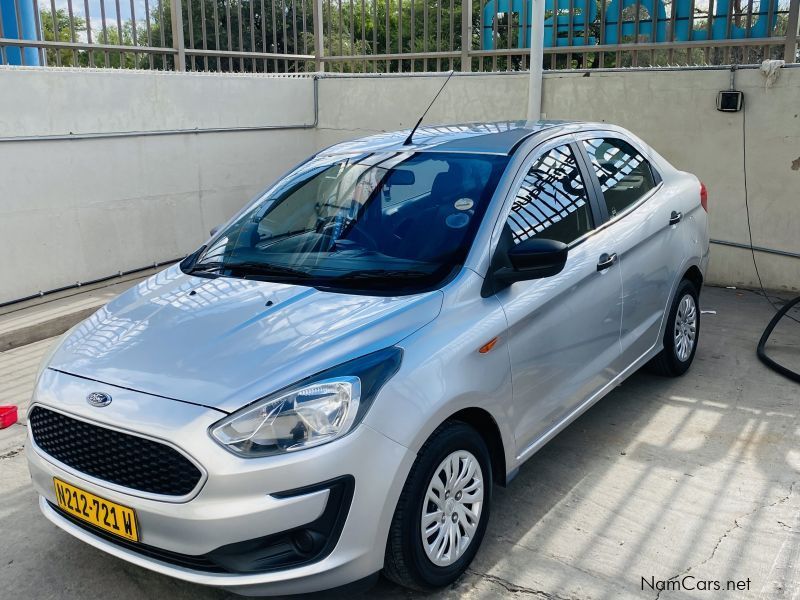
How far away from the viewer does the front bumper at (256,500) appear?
268 cm

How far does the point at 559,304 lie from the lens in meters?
3.80

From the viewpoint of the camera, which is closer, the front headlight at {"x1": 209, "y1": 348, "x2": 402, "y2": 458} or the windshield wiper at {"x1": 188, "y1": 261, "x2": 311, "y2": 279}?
the front headlight at {"x1": 209, "y1": 348, "x2": 402, "y2": 458}

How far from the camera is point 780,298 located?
23.5ft

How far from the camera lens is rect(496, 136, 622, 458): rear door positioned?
3.56 metres

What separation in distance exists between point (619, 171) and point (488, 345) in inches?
77.8

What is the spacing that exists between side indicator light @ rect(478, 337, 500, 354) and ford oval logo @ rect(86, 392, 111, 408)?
1.39 m

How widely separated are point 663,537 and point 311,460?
175 cm

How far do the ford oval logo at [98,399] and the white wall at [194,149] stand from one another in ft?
14.7

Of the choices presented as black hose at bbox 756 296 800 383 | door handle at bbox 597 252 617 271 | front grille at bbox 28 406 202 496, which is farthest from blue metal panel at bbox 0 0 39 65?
black hose at bbox 756 296 800 383

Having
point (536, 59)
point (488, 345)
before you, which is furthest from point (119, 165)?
point (488, 345)

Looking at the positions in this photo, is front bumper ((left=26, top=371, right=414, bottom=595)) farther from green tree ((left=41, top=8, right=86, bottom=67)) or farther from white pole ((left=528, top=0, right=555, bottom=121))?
green tree ((left=41, top=8, right=86, bottom=67))

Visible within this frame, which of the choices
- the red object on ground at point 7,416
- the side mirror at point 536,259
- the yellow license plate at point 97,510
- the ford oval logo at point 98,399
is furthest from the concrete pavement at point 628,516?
the side mirror at point 536,259

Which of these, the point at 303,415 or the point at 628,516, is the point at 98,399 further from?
the point at 628,516

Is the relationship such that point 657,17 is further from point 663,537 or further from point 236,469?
point 236,469
